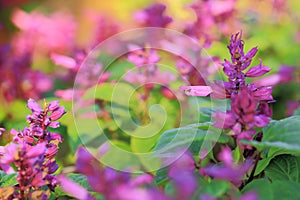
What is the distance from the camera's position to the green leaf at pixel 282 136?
93 cm

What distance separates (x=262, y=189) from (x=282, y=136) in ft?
0.38

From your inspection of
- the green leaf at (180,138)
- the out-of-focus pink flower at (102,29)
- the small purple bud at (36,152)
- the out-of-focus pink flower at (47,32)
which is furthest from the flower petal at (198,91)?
the out-of-focus pink flower at (47,32)

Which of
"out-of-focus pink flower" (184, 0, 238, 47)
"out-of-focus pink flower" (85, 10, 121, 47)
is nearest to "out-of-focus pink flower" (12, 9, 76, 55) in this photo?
"out-of-focus pink flower" (85, 10, 121, 47)

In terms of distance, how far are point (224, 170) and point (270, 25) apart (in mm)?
2012

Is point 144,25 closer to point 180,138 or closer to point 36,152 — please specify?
point 180,138

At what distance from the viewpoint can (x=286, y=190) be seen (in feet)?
3.06

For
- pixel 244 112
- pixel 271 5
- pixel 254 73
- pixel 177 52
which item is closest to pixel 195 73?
pixel 177 52

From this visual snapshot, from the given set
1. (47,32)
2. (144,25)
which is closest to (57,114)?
(144,25)

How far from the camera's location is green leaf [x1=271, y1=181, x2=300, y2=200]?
92cm

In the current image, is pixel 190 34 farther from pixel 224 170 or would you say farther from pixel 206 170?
pixel 224 170

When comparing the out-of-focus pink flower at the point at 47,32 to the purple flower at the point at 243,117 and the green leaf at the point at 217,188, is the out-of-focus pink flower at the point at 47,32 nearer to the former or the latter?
the purple flower at the point at 243,117

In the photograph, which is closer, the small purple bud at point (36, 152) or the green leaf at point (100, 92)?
the small purple bud at point (36, 152)

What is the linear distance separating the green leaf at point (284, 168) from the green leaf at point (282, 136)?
11 cm

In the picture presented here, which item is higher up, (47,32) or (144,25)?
(47,32)
